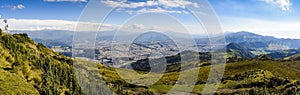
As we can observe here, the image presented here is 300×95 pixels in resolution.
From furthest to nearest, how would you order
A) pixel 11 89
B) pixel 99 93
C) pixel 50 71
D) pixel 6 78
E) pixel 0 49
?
pixel 99 93
pixel 50 71
pixel 0 49
pixel 6 78
pixel 11 89

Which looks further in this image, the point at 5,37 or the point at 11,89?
the point at 5,37

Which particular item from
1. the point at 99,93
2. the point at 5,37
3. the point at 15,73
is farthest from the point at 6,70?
the point at 99,93

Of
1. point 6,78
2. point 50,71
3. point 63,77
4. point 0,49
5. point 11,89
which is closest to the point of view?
point 11,89

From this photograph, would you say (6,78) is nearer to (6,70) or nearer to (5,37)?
(6,70)

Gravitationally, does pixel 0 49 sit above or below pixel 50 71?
above

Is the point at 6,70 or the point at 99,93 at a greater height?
the point at 6,70

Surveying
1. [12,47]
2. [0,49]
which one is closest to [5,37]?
[12,47]

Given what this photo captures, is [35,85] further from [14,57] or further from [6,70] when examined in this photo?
[14,57]

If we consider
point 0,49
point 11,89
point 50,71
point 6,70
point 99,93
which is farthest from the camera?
point 99,93

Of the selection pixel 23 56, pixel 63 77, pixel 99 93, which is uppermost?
pixel 23 56
